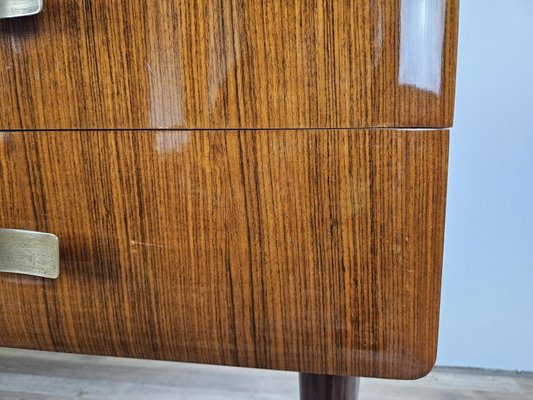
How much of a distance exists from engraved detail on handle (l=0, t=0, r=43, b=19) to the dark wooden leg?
0.26m

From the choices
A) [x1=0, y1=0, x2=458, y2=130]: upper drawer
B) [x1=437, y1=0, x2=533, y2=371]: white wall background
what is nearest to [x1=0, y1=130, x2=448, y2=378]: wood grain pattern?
[x1=0, y1=0, x2=458, y2=130]: upper drawer

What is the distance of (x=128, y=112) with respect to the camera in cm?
24

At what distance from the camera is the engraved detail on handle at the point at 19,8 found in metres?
0.22

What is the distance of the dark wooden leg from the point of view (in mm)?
297

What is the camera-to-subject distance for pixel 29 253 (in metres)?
0.24

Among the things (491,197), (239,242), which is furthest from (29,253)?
(491,197)

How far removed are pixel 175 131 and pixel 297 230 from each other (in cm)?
8

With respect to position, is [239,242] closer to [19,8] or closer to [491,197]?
[19,8]

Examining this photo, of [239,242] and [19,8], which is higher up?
[19,8]

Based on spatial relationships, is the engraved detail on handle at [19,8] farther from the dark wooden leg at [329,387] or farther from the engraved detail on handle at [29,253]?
the dark wooden leg at [329,387]

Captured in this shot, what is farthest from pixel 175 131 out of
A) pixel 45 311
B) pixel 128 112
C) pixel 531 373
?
pixel 531 373

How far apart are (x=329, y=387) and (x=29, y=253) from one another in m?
0.19

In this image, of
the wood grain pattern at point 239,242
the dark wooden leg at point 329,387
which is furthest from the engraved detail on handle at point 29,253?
the dark wooden leg at point 329,387

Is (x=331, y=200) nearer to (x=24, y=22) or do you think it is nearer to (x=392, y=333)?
(x=392, y=333)
